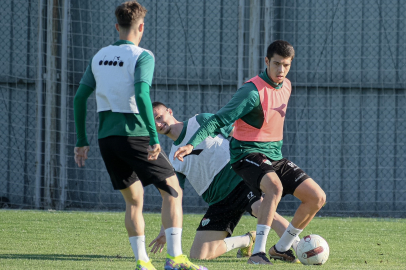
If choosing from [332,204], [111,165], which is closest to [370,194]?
[332,204]

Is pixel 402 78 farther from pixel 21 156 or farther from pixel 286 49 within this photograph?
pixel 21 156

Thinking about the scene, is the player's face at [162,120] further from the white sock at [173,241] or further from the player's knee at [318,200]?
the white sock at [173,241]

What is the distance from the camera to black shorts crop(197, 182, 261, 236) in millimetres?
4617

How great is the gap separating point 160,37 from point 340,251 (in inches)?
203

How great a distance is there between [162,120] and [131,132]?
151cm

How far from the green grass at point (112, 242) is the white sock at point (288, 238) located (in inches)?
8.0

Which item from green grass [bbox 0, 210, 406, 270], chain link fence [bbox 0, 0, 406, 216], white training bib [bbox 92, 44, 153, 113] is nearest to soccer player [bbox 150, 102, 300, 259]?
green grass [bbox 0, 210, 406, 270]

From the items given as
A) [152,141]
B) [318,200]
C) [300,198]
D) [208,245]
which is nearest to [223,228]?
[208,245]

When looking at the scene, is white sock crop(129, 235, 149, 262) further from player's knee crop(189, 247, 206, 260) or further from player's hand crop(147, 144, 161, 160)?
player's knee crop(189, 247, 206, 260)

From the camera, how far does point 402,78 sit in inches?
332

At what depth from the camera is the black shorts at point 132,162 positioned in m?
3.19

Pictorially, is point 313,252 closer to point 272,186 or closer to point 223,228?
point 272,186

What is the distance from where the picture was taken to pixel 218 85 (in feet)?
28.5

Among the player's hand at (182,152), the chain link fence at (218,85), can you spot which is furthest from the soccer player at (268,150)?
the chain link fence at (218,85)
